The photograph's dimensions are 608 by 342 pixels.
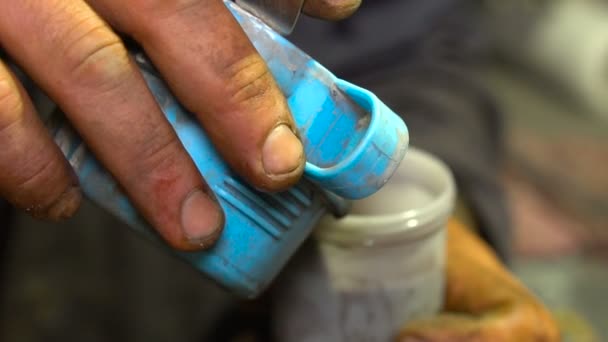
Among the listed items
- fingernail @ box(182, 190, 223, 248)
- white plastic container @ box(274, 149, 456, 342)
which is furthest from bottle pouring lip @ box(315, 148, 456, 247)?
fingernail @ box(182, 190, 223, 248)

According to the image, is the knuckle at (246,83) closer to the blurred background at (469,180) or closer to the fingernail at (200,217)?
the fingernail at (200,217)

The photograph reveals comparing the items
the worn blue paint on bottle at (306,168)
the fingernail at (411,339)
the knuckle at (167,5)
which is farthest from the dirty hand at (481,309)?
the knuckle at (167,5)

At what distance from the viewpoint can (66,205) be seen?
37cm

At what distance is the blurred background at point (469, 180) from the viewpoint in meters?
0.75

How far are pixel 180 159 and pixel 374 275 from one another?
17 cm

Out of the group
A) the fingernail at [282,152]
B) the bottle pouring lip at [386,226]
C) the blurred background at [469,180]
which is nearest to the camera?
the fingernail at [282,152]

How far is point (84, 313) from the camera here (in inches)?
36.4

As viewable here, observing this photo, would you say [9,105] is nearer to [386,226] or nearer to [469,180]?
[386,226]

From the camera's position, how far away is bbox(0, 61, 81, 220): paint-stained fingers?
354 mm

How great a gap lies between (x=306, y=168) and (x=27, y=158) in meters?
0.13

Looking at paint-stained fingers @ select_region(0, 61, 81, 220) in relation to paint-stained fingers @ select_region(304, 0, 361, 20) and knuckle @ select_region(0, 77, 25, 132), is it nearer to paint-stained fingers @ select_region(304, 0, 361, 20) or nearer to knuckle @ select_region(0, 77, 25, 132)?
knuckle @ select_region(0, 77, 25, 132)

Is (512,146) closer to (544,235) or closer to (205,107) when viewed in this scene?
(544,235)

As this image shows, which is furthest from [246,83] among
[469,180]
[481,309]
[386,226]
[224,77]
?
[469,180]

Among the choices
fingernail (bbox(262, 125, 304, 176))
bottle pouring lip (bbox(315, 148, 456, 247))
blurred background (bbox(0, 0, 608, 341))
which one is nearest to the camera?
fingernail (bbox(262, 125, 304, 176))
